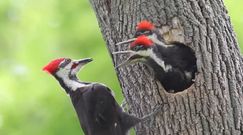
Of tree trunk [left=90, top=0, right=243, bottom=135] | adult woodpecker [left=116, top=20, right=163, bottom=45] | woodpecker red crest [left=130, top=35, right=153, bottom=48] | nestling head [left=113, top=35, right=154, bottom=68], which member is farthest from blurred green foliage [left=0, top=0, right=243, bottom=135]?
woodpecker red crest [left=130, top=35, right=153, bottom=48]

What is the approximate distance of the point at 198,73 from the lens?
4.11 metres

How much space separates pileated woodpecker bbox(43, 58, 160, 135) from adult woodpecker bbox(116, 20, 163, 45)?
0.49 meters

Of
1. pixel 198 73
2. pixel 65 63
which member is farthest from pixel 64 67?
pixel 198 73

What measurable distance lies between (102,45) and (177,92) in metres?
3.04

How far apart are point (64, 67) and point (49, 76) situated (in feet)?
9.29

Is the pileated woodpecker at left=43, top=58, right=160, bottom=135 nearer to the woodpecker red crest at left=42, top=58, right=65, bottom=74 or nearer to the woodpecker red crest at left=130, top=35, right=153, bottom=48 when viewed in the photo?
the woodpecker red crest at left=42, top=58, right=65, bottom=74

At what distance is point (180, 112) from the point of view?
409 cm

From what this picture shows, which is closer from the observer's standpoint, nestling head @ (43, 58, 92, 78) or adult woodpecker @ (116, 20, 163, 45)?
adult woodpecker @ (116, 20, 163, 45)

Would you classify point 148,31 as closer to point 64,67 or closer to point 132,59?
point 132,59

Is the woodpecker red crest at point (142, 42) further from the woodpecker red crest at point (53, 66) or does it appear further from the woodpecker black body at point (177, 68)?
the woodpecker red crest at point (53, 66)

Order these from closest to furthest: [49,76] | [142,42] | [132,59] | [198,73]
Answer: [142,42]
[132,59]
[198,73]
[49,76]

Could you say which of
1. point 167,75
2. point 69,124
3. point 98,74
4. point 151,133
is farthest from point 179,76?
point 69,124

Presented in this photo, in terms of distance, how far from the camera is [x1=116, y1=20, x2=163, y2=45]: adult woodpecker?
13.3ft

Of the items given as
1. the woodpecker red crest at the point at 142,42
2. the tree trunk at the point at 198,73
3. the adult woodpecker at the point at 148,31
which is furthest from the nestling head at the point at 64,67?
the woodpecker red crest at the point at 142,42
